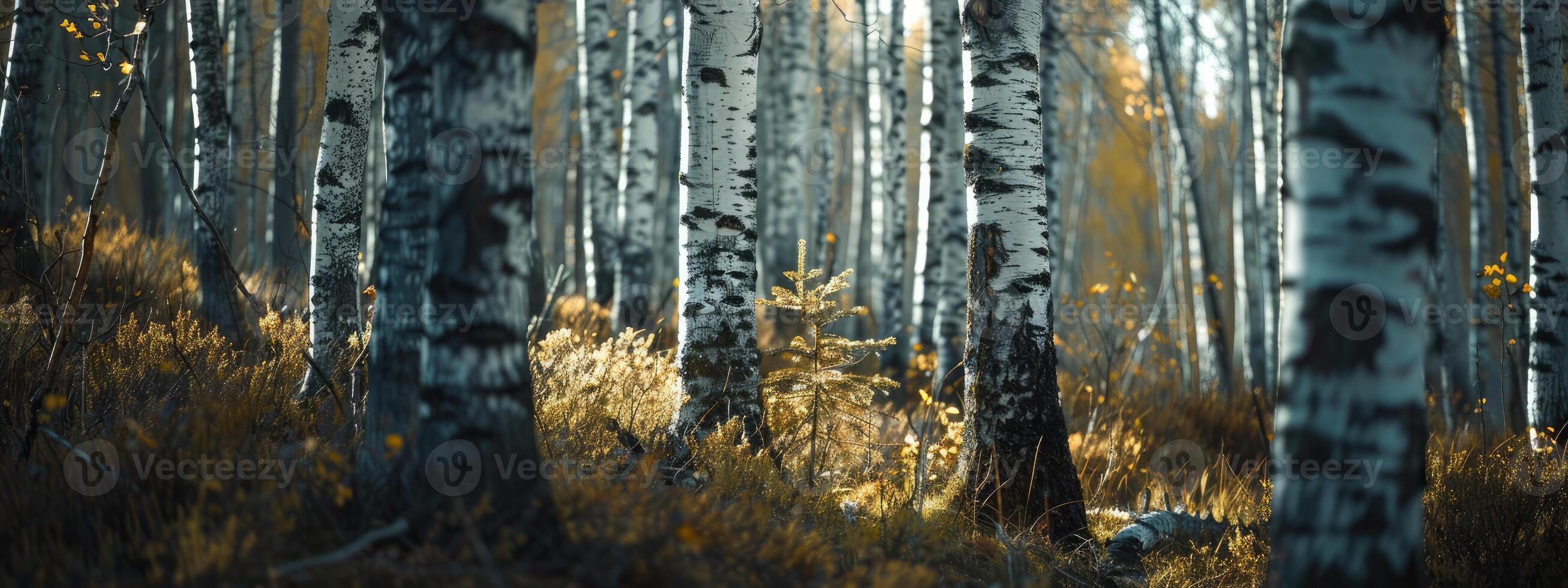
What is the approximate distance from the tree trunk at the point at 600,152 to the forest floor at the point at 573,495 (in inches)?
160

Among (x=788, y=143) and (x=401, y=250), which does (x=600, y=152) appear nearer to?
(x=788, y=143)

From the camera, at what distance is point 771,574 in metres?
2.43

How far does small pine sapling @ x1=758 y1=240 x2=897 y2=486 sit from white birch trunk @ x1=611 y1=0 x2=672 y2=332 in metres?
3.89

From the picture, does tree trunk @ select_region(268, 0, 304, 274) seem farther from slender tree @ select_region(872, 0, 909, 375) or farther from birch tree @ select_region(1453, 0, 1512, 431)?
birch tree @ select_region(1453, 0, 1512, 431)

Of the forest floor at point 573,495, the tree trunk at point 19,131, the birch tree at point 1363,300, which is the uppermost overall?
the tree trunk at point 19,131

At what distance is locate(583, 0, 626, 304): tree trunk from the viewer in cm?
916

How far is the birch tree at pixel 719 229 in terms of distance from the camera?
4.39 m

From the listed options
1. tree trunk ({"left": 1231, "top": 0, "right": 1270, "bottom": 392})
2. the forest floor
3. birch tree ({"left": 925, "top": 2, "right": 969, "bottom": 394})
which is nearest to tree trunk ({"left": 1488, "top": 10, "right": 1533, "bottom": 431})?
the forest floor

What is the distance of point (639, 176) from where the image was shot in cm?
818

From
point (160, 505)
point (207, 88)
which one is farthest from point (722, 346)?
point (207, 88)

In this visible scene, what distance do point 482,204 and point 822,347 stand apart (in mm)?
2154

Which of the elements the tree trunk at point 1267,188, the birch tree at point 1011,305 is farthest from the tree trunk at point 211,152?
the tree trunk at point 1267,188

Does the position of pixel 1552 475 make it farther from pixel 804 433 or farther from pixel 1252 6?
pixel 1252 6

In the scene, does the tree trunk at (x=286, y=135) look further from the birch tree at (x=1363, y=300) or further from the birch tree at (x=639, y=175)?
the birch tree at (x=1363, y=300)
